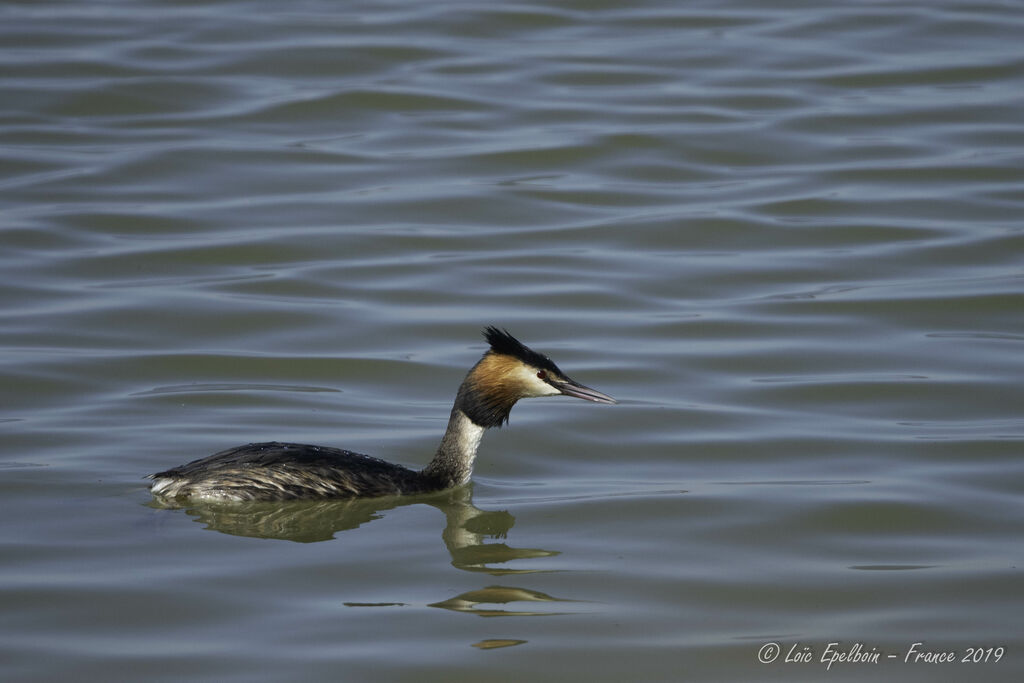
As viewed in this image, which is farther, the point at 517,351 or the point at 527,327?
the point at 527,327

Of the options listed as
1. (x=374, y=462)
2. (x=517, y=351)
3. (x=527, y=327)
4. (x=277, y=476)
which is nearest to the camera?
(x=277, y=476)

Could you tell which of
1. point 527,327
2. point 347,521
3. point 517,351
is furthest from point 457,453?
point 527,327

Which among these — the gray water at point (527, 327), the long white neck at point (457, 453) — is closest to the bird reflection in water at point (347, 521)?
the gray water at point (527, 327)

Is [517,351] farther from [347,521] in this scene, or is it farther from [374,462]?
Answer: [347,521]

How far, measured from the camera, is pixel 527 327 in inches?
388

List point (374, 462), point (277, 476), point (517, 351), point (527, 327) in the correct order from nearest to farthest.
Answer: point (277, 476) → point (374, 462) → point (517, 351) → point (527, 327)

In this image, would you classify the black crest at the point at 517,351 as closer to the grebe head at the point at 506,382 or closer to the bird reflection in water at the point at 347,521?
the grebe head at the point at 506,382

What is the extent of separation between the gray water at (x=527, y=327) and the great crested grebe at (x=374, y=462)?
0.12 m

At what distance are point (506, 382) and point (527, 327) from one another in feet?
8.49

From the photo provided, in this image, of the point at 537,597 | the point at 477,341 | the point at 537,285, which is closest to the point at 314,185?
the point at 537,285

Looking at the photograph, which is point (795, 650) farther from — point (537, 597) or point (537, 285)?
point (537, 285)

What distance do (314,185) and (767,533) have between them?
758 cm

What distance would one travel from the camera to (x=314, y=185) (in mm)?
13125

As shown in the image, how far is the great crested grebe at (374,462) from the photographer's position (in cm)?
666
